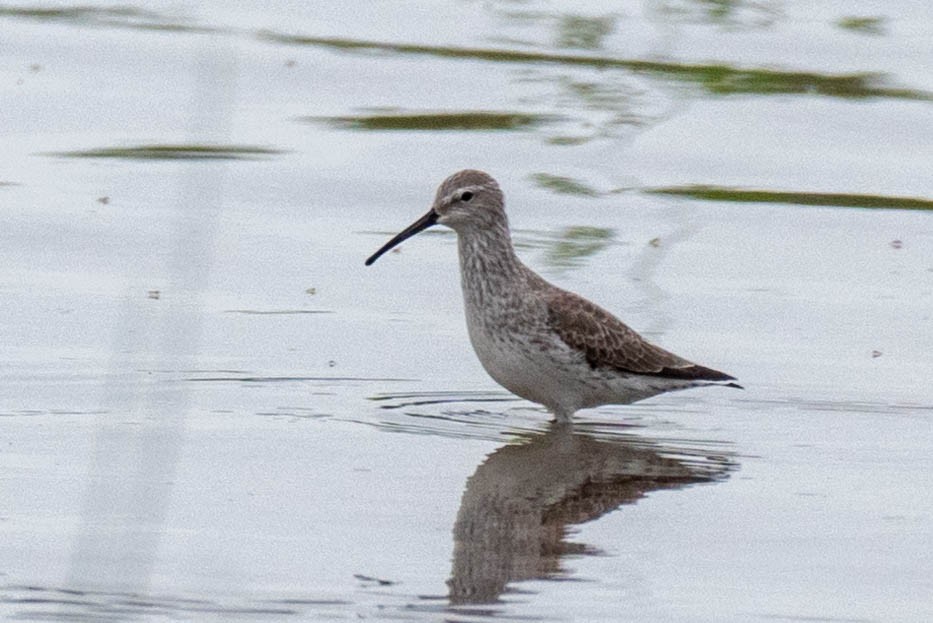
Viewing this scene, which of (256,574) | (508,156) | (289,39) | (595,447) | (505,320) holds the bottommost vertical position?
(256,574)

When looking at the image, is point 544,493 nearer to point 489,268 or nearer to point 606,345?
point 606,345

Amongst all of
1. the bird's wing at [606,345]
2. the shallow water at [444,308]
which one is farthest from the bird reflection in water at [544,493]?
the bird's wing at [606,345]

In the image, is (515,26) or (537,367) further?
(515,26)

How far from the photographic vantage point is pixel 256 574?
6.45m

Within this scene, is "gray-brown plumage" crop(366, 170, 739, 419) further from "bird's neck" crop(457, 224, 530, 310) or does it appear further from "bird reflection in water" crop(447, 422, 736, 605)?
"bird reflection in water" crop(447, 422, 736, 605)

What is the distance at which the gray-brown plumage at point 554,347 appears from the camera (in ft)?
29.3

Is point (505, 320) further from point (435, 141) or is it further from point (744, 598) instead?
point (435, 141)

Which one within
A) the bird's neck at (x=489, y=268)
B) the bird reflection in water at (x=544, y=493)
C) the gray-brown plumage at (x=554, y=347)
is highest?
the bird's neck at (x=489, y=268)

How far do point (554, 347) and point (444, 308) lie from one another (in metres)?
1.53

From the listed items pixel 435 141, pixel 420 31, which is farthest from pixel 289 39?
pixel 435 141

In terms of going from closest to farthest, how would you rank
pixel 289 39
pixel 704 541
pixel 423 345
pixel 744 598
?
pixel 744 598 < pixel 704 541 < pixel 423 345 < pixel 289 39

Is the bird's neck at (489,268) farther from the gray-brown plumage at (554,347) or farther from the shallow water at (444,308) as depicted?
the shallow water at (444,308)

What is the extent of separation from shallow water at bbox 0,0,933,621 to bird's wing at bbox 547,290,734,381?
0.26 meters

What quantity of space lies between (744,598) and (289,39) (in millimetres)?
10754
